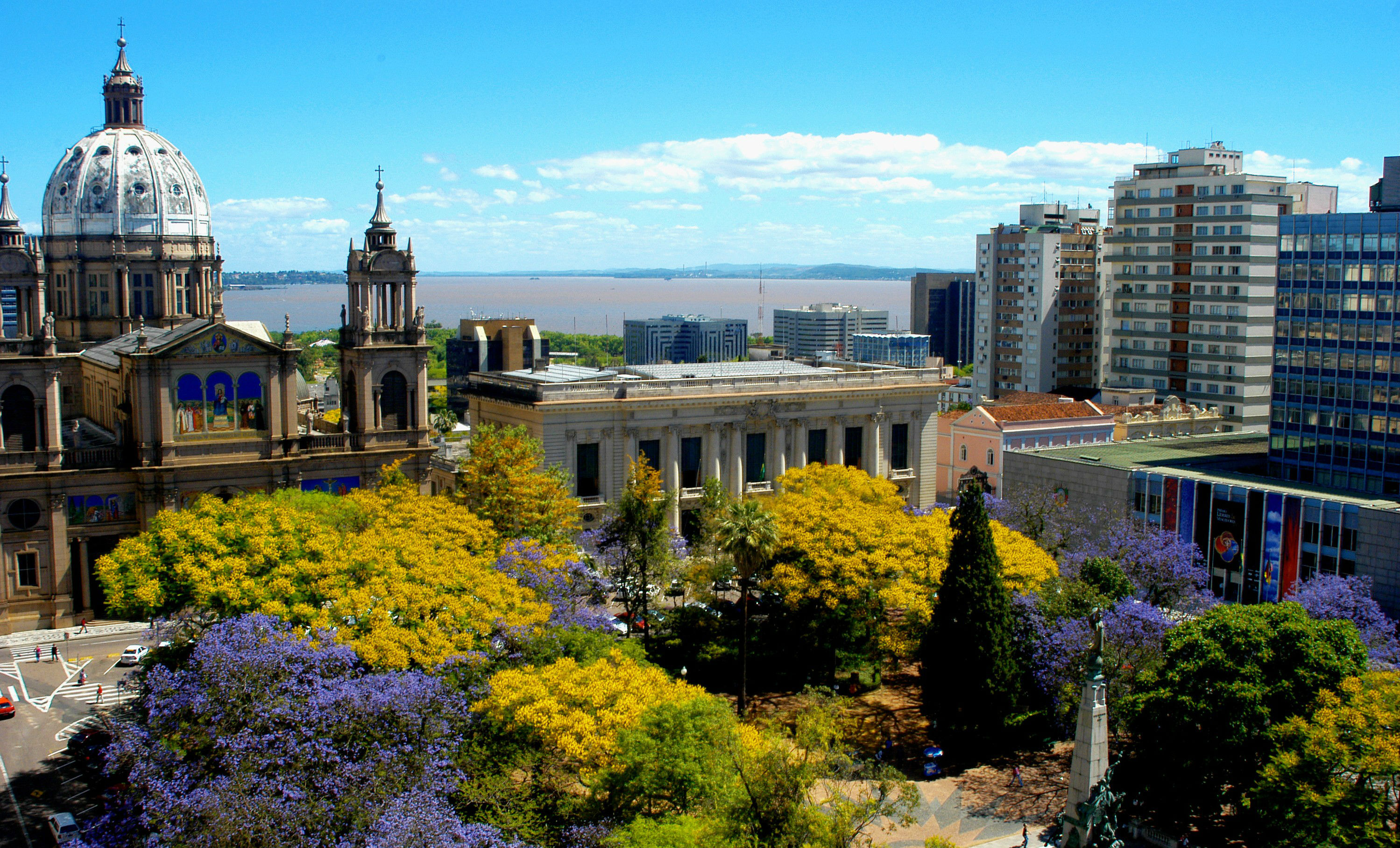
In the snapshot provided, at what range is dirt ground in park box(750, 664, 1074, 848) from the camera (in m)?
46.5

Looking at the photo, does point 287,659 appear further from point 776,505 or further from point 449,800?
point 776,505

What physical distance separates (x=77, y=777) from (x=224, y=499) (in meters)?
25.1

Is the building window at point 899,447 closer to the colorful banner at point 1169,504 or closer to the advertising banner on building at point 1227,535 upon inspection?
the colorful banner at point 1169,504

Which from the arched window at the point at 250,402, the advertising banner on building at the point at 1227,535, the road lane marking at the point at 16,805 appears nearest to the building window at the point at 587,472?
the arched window at the point at 250,402

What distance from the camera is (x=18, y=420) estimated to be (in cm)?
6825

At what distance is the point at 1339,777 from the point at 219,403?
5981 cm

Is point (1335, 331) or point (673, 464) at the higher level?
point (1335, 331)

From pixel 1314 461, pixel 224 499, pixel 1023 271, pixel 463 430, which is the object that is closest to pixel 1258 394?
pixel 1023 271

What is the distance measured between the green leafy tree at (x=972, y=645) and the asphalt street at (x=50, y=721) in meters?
33.2

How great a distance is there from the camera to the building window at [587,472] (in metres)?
82.9

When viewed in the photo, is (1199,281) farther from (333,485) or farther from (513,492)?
(333,485)

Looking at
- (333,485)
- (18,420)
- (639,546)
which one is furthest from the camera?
(333,485)

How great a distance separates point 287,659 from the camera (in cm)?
4138

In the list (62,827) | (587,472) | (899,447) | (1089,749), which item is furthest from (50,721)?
(899,447)
